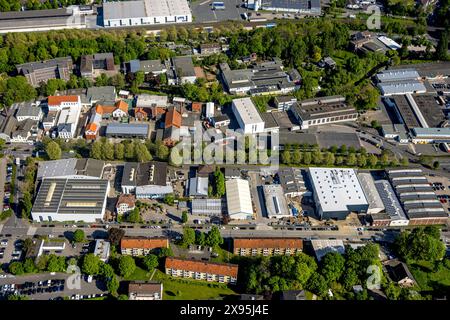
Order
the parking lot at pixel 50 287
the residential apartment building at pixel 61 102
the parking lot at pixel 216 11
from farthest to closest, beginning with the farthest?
1. the parking lot at pixel 216 11
2. the residential apartment building at pixel 61 102
3. the parking lot at pixel 50 287

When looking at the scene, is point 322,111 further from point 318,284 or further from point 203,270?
point 203,270

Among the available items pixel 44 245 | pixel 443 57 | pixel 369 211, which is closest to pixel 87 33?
pixel 44 245

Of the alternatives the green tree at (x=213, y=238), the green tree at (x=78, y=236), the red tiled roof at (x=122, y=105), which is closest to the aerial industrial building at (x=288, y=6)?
the red tiled roof at (x=122, y=105)

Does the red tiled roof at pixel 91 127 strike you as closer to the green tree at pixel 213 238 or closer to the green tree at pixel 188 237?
the green tree at pixel 188 237

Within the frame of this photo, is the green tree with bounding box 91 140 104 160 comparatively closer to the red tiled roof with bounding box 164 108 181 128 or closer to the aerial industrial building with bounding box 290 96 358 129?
the red tiled roof with bounding box 164 108 181 128

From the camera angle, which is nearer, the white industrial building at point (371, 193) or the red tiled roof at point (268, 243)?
the red tiled roof at point (268, 243)

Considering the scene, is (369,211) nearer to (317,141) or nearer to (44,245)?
(317,141)

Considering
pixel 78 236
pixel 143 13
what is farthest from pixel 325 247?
pixel 143 13
